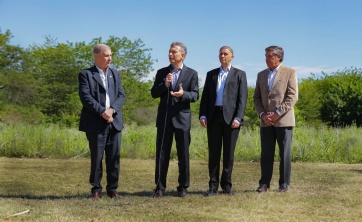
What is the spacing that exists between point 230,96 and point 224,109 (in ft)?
0.66

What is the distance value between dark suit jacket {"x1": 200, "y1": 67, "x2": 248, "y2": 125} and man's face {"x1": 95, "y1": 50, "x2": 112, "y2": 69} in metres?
1.33

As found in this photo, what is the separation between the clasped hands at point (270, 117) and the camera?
744 centimetres

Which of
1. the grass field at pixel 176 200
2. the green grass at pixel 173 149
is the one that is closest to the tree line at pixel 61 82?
the green grass at pixel 173 149

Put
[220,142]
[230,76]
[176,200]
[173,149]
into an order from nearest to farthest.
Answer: [176,200] < [230,76] < [220,142] < [173,149]

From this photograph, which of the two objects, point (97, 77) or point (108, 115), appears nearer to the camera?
point (108, 115)

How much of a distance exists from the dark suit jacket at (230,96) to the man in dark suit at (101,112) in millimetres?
1109

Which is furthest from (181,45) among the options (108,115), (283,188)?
(283,188)

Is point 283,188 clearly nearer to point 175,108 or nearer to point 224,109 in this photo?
point 224,109

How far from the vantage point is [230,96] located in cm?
724

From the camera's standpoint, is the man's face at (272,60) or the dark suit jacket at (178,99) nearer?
the dark suit jacket at (178,99)

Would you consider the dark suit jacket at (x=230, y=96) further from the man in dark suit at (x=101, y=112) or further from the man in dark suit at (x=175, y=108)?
the man in dark suit at (x=101, y=112)

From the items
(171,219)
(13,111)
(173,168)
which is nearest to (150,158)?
(173,168)

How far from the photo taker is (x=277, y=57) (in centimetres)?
750

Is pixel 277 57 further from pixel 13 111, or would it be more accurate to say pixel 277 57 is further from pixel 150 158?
pixel 13 111
